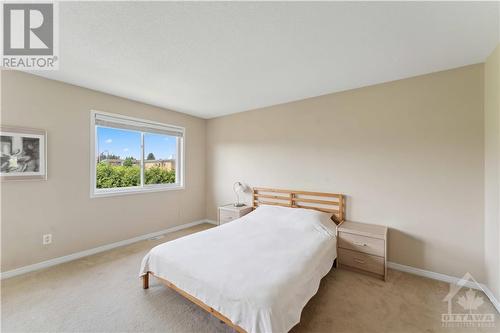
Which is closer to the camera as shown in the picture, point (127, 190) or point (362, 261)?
point (362, 261)

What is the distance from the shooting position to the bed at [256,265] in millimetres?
1413

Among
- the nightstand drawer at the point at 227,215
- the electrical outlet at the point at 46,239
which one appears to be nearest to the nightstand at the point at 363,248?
the nightstand drawer at the point at 227,215

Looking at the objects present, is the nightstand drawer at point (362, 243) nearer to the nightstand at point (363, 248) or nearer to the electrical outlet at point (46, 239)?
the nightstand at point (363, 248)

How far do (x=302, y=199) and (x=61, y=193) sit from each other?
3549mm

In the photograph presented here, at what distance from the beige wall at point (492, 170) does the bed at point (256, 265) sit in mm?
1446

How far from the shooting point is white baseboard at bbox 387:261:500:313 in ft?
6.57

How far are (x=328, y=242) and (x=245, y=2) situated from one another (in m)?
2.51

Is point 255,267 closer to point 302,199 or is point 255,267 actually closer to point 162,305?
point 162,305

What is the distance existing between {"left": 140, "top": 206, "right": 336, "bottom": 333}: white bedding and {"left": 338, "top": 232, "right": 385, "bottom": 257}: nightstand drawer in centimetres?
16

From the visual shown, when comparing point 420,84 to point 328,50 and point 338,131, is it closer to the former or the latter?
point 338,131

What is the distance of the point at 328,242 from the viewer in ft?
8.02

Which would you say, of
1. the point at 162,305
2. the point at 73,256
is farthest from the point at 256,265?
the point at 73,256

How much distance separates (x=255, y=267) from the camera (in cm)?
174

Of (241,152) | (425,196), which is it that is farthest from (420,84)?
(241,152)
